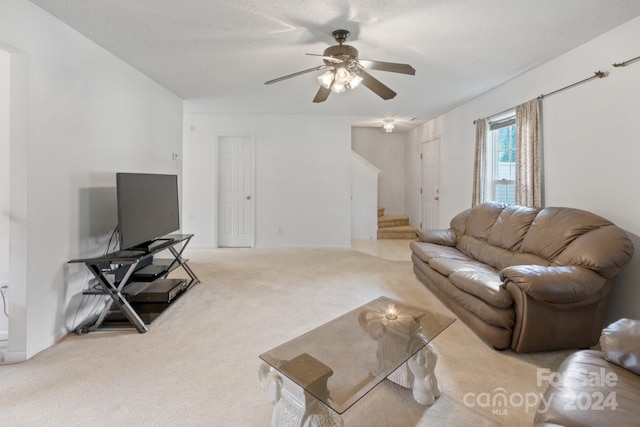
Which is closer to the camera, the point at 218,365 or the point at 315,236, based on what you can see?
the point at 218,365

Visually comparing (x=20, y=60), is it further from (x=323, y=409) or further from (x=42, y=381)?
(x=323, y=409)

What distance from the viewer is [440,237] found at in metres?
3.88

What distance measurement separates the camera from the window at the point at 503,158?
155 inches

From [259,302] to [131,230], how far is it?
1.37m

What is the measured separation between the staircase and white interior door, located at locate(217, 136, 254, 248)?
2924 millimetres

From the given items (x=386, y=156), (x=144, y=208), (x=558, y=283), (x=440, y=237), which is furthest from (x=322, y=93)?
(x=386, y=156)

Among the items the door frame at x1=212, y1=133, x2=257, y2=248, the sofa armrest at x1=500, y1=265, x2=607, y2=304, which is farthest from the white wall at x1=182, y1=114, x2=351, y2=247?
the sofa armrest at x1=500, y1=265, x2=607, y2=304

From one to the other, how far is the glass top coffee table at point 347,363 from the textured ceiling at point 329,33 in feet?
6.99

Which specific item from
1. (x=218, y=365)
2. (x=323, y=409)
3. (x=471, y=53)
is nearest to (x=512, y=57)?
(x=471, y=53)

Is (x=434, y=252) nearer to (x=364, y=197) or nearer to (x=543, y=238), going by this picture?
(x=543, y=238)

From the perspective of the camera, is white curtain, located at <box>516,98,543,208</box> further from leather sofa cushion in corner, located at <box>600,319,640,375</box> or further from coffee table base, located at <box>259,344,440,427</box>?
coffee table base, located at <box>259,344,440,427</box>

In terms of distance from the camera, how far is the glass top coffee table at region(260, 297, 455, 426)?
1.29 m

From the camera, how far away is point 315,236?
5.86 m

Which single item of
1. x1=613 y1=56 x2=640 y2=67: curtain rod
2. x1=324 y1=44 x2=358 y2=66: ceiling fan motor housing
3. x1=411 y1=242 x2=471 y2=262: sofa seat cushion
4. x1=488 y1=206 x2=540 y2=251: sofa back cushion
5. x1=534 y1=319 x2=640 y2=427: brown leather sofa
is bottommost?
x1=534 y1=319 x2=640 y2=427: brown leather sofa
